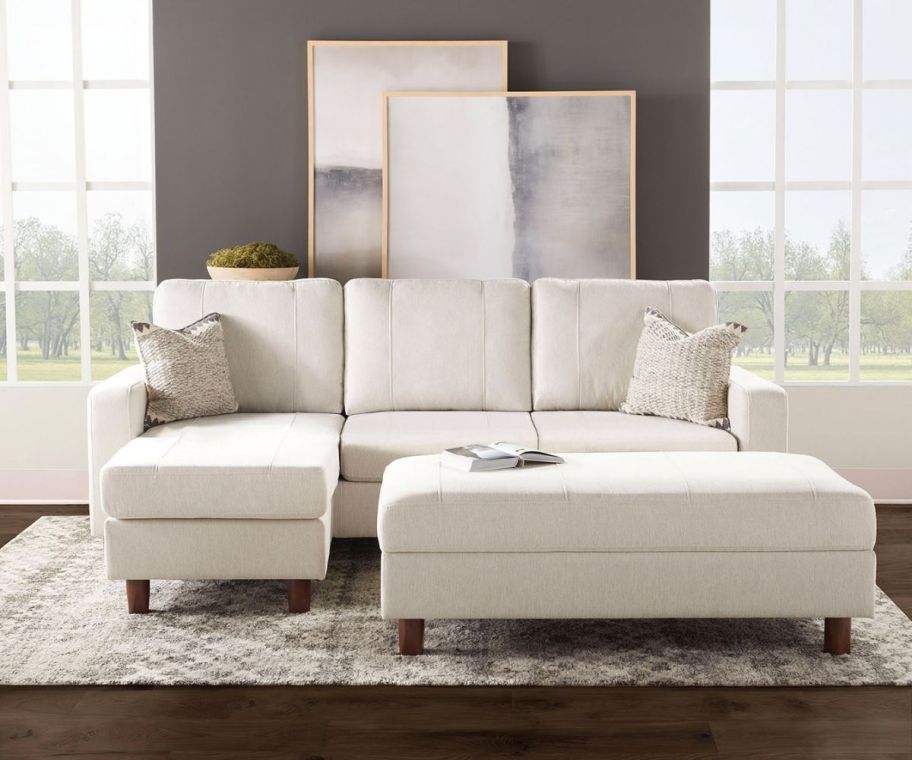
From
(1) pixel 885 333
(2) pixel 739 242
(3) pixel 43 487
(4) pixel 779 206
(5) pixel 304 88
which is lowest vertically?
(3) pixel 43 487

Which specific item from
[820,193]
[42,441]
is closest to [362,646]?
[42,441]

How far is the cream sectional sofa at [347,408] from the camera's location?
3.27 meters

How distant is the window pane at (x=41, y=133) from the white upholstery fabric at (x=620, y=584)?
318 cm

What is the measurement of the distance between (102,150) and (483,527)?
3808 mm

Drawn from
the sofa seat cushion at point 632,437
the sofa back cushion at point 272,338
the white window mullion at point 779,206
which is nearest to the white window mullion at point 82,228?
the sofa back cushion at point 272,338

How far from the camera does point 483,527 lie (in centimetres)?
292

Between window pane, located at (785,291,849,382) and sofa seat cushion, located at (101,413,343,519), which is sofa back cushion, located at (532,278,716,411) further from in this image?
sofa seat cushion, located at (101,413,343,519)

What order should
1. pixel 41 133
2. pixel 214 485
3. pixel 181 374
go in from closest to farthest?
pixel 214 485 < pixel 181 374 < pixel 41 133

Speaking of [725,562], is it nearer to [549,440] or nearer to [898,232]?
[549,440]

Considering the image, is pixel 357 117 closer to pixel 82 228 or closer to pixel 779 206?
pixel 82 228

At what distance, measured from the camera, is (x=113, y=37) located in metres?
5.62

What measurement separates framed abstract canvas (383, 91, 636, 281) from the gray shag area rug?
74.4 inches

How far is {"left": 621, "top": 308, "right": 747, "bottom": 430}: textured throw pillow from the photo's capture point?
13.1 feet

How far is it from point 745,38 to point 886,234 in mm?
1174
